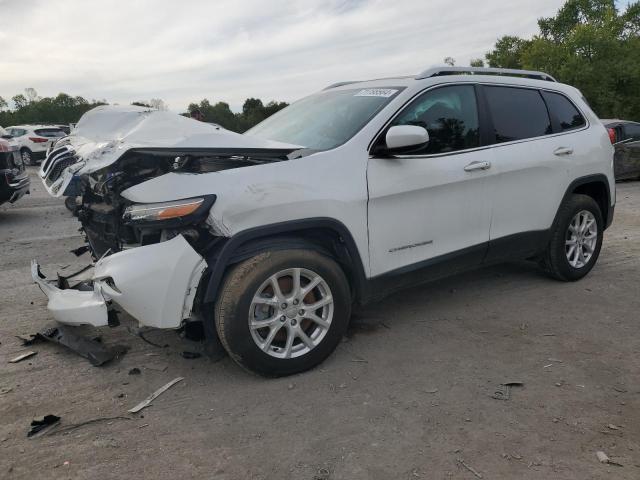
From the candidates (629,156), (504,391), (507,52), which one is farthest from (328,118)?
(507,52)

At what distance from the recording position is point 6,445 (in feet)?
8.86

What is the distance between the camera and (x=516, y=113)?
4.46 meters

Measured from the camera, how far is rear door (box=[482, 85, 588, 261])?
14.0ft

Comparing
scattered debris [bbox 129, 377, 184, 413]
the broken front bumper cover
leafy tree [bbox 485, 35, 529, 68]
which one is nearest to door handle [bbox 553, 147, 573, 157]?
the broken front bumper cover

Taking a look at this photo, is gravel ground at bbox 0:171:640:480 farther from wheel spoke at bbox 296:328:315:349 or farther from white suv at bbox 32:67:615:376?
white suv at bbox 32:67:615:376

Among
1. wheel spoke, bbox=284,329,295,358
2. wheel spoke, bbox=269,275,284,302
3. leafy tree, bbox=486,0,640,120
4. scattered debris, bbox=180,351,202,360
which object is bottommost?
scattered debris, bbox=180,351,202,360

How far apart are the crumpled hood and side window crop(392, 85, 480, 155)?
101cm

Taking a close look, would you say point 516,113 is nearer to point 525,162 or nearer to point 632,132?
point 525,162

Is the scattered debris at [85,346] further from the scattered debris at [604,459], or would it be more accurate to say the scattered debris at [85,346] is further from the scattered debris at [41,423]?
the scattered debris at [604,459]

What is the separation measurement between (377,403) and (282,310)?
78cm

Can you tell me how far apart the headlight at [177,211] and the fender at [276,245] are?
0.78ft

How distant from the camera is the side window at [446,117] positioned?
382 centimetres

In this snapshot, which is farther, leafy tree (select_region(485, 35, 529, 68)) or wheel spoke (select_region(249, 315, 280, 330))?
leafy tree (select_region(485, 35, 529, 68))

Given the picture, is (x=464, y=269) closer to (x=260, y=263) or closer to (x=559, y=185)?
(x=559, y=185)
